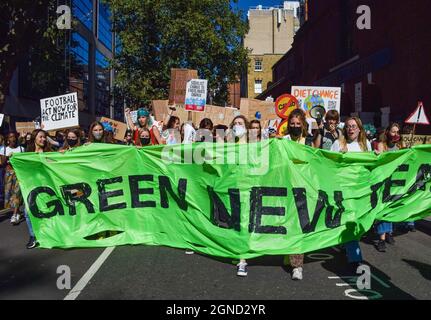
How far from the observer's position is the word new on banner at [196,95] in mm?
11805

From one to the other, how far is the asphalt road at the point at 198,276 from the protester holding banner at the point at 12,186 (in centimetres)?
209

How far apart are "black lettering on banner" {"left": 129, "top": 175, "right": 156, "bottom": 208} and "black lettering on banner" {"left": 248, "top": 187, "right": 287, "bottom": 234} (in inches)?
48.3

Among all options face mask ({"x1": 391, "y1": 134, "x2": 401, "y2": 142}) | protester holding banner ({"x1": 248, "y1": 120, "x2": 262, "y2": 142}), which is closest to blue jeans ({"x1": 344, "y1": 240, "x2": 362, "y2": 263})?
protester holding banner ({"x1": 248, "y1": 120, "x2": 262, "y2": 142})

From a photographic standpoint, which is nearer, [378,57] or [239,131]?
[239,131]

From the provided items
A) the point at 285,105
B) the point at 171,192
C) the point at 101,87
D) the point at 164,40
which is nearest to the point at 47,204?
the point at 171,192

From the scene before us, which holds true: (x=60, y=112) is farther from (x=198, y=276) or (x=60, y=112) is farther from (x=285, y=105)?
(x=198, y=276)

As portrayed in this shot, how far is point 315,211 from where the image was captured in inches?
215

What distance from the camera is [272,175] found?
18.0 feet

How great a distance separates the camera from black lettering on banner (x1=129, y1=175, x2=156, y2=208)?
19.1 feet

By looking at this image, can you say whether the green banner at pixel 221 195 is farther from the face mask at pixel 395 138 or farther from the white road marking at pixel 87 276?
the face mask at pixel 395 138

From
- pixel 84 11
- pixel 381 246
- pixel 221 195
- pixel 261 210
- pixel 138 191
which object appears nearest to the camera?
pixel 261 210

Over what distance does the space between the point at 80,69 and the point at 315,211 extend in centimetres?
3595

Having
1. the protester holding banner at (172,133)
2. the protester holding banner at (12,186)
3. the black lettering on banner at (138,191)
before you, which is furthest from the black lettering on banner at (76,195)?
the protester holding banner at (12,186)
